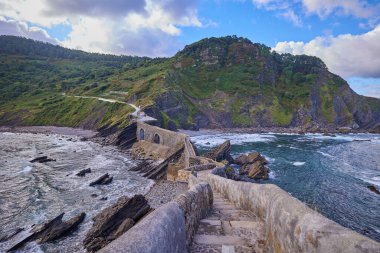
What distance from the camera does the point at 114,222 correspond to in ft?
71.2

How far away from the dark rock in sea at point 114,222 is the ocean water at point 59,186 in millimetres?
855

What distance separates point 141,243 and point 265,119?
396 feet

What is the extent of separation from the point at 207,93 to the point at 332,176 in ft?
287

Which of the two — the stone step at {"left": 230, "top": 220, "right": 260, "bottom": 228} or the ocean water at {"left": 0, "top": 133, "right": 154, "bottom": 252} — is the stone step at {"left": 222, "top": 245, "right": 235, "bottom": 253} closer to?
the stone step at {"left": 230, "top": 220, "right": 260, "bottom": 228}

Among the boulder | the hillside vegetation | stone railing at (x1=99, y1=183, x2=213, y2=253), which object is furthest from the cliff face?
stone railing at (x1=99, y1=183, x2=213, y2=253)

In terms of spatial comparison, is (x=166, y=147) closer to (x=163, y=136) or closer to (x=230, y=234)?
(x=163, y=136)

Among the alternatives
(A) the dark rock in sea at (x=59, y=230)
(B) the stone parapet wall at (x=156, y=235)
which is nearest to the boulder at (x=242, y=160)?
(A) the dark rock in sea at (x=59, y=230)

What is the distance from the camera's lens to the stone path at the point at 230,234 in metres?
6.22

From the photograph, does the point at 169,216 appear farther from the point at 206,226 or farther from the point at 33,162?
the point at 33,162

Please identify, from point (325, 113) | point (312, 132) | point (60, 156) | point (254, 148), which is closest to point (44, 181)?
point (60, 156)

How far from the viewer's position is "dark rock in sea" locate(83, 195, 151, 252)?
1989cm

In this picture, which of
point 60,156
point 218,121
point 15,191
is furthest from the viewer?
point 218,121

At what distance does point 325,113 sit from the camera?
128 meters

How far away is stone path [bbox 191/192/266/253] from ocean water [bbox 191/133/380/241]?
2096cm
